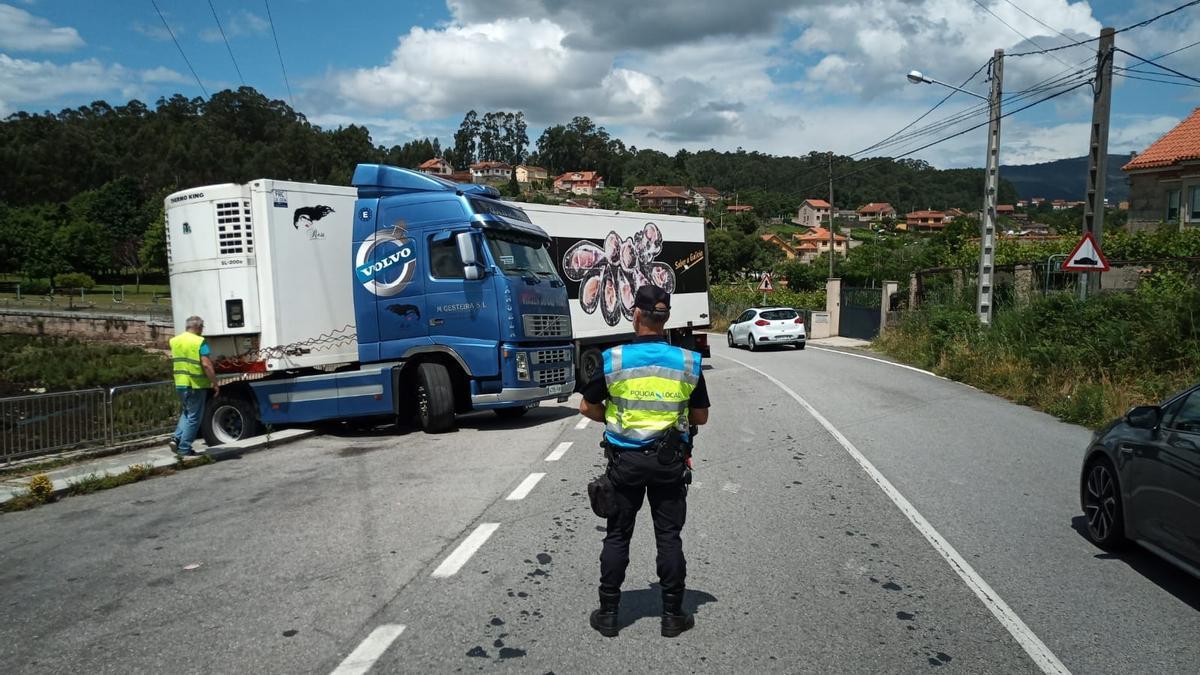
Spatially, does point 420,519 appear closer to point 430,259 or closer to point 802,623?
point 802,623

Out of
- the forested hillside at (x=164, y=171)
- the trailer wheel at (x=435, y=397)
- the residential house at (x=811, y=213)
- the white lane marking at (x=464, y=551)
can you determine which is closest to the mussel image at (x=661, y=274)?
the trailer wheel at (x=435, y=397)

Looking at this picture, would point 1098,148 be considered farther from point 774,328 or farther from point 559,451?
point 774,328

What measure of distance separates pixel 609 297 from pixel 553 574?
41.9 feet

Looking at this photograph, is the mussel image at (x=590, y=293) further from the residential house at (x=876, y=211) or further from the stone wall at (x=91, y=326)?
the residential house at (x=876, y=211)

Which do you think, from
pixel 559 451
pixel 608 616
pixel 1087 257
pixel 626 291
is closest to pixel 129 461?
pixel 559 451

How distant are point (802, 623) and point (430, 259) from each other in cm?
845

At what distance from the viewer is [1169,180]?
34.2 meters

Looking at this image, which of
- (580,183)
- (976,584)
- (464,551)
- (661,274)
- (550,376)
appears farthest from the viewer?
(580,183)

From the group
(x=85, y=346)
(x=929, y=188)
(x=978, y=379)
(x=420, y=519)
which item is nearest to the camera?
(x=420, y=519)

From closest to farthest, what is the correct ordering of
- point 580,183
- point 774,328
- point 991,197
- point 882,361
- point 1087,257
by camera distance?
point 1087,257 → point 991,197 → point 882,361 → point 774,328 → point 580,183

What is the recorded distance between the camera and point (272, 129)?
58.3m

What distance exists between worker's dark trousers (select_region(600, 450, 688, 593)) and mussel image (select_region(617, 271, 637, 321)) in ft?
45.3

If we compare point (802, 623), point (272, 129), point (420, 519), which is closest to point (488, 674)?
point (802, 623)

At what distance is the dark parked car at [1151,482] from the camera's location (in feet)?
15.8
